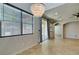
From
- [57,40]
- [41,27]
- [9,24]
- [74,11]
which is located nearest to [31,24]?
[41,27]

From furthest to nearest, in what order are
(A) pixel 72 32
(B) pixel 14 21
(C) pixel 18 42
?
(C) pixel 18 42
(A) pixel 72 32
(B) pixel 14 21

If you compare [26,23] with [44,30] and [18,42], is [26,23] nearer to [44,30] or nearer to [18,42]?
[44,30]

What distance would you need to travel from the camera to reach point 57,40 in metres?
3.79

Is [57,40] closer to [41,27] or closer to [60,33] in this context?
[60,33]

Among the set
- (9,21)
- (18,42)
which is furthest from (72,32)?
(9,21)

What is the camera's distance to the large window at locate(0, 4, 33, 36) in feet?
11.2

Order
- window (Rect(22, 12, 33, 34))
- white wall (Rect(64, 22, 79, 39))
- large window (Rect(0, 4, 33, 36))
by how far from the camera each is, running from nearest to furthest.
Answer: large window (Rect(0, 4, 33, 36)), window (Rect(22, 12, 33, 34)), white wall (Rect(64, 22, 79, 39))

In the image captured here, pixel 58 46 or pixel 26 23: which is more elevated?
pixel 26 23

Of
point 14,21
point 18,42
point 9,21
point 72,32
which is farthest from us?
point 18,42

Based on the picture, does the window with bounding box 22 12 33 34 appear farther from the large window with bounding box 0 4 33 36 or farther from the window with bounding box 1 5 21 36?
the window with bounding box 1 5 21 36

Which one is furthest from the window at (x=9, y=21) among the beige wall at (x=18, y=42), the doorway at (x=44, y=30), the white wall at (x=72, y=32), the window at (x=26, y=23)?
the white wall at (x=72, y=32)

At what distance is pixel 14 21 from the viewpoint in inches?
139

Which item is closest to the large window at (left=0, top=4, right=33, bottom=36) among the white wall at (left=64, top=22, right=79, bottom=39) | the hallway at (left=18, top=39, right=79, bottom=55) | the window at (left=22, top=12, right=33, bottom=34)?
the window at (left=22, top=12, right=33, bottom=34)

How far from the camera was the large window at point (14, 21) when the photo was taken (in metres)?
3.42
